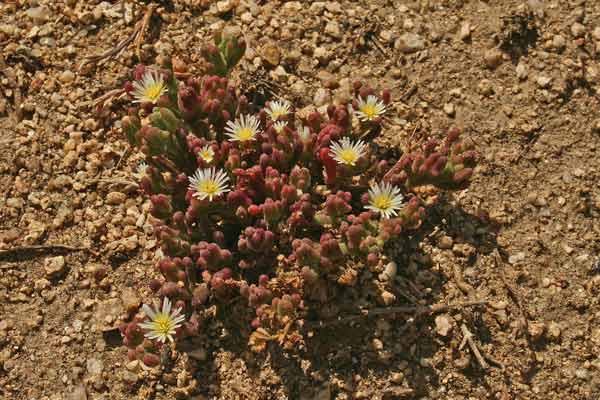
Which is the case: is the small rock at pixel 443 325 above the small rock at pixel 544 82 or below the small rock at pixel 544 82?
below

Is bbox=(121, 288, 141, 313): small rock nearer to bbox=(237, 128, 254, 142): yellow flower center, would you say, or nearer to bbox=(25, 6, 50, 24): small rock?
bbox=(237, 128, 254, 142): yellow flower center

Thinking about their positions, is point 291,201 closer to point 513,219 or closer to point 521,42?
point 513,219

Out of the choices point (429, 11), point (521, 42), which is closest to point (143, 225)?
point (429, 11)

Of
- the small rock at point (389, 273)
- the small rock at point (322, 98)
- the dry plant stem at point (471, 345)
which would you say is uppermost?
the small rock at point (322, 98)

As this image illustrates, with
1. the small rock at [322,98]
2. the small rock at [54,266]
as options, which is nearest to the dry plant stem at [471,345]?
the small rock at [322,98]

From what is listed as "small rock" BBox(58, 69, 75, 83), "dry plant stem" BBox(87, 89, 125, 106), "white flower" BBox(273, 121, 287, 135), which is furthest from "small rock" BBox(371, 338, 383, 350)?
"small rock" BBox(58, 69, 75, 83)

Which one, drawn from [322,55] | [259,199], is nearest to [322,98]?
[322,55]

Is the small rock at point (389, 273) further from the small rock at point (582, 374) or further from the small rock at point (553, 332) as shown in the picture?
the small rock at point (582, 374)
